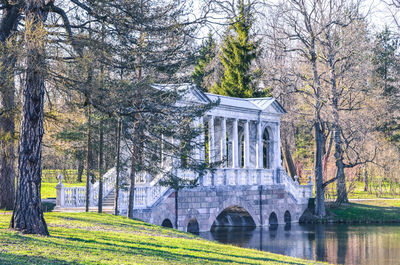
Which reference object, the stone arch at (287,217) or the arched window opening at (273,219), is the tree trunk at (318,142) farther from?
the arched window opening at (273,219)

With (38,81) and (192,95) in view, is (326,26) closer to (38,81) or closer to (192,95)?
(192,95)

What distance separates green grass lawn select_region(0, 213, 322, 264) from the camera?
11.4 m

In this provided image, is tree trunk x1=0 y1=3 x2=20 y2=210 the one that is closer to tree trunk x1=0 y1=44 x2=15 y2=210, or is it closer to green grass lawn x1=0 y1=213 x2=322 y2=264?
tree trunk x1=0 y1=44 x2=15 y2=210

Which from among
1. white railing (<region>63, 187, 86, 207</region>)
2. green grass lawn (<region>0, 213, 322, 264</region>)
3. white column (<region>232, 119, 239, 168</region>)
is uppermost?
white column (<region>232, 119, 239, 168</region>)

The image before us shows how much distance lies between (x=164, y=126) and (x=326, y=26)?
803 inches

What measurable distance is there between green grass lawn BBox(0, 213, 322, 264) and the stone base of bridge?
247 inches

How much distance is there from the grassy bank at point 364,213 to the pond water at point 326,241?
1.89m

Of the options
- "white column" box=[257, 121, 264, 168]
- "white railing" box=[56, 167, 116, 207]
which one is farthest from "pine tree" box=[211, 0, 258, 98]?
"white railing" box=[56, 167, 116, 207]

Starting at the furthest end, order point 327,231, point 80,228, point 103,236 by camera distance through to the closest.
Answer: point 327,231, point 80,228, point 103,236

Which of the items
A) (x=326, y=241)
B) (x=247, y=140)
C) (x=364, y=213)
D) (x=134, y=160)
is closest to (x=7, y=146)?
(x=134, y=160)

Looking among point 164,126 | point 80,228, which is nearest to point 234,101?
point 164,126

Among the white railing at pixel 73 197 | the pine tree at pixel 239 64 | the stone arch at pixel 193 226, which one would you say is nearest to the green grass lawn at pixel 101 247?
the white railing at pixel 73 197

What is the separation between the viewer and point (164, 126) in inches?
741

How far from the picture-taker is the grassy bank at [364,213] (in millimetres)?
37688
